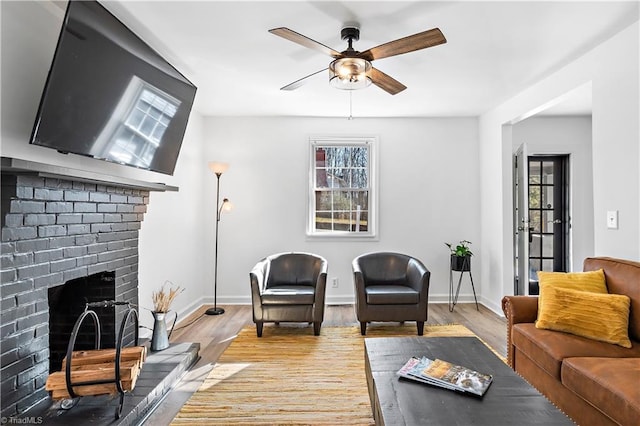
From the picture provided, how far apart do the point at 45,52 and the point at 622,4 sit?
3.47 m

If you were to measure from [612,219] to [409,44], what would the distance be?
1974mm

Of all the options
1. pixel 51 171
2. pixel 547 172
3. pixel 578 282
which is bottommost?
pixel 578 282

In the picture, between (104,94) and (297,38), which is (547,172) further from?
(104,94)

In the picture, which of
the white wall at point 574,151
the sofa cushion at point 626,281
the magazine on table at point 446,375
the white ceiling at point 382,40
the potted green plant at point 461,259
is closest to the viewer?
the magazine on table at point 446,375

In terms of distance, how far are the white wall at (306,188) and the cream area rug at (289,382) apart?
4.46 ft

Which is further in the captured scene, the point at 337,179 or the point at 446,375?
the point at 337,179

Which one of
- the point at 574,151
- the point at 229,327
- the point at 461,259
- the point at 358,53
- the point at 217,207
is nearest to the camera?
the point at 358,53

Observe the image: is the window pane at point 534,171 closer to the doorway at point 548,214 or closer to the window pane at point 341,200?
the doorway at point 548,214

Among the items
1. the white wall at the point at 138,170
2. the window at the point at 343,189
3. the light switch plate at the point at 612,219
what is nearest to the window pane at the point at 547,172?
the window at the point at 343,189

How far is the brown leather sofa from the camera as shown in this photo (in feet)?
5.41

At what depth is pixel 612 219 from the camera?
2.72 m

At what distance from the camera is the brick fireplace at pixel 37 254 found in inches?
71.4

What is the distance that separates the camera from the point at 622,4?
2.32m

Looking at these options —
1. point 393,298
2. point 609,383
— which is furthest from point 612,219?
point 393,298
